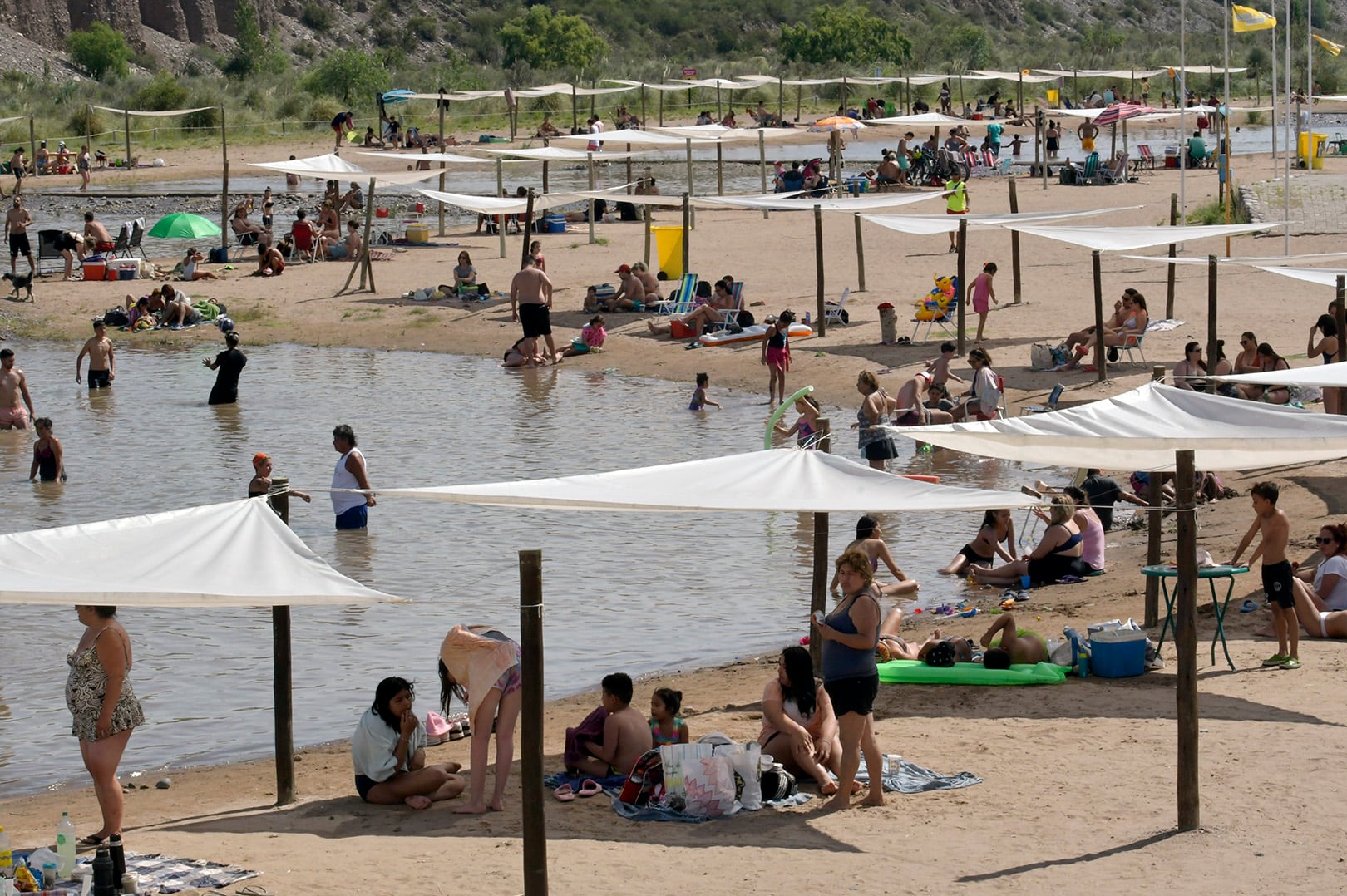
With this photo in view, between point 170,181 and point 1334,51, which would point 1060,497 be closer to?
point 1334,51

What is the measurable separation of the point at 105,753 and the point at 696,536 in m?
7.79

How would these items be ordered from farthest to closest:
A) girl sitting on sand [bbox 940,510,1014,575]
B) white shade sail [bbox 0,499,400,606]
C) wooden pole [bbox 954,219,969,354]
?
1. wooden pole [bbox 954,219,969,354]
2. girl sitting on sand [bbox 940,510,1014,575]
3. white shade sail [bbox 0,499,400,606]

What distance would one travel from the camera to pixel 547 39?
75.4 metres

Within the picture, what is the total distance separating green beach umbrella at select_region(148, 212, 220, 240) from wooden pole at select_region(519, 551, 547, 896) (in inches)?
907

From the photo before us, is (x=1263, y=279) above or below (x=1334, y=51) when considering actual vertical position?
below

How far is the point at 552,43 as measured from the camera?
75.4m

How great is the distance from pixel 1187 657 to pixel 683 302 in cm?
1739

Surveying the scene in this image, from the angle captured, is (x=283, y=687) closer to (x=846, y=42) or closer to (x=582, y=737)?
(x=582, y=737)


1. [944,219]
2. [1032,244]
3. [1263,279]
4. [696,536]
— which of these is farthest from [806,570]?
[1032,244]

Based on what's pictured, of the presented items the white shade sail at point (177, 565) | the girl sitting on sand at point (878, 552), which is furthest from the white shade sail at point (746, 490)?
the girl sitting on sand at point (878, 552)

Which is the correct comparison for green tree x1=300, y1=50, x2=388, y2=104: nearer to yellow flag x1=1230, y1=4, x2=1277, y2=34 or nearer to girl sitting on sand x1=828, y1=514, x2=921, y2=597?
yellow flag x1=1230, y1=4, x2=1277, y2=34

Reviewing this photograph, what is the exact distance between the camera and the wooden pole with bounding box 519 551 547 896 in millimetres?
6125

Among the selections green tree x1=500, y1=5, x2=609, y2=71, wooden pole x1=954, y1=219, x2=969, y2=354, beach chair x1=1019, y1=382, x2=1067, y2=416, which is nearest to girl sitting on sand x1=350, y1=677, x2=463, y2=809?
beach chair x1=1019, y1=382, x2=1067, y2=416

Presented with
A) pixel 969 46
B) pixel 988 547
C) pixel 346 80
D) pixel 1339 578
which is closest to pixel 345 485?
pixel 988 547
